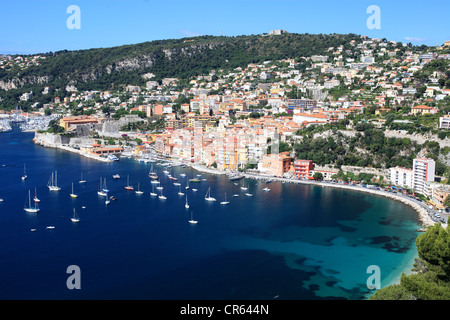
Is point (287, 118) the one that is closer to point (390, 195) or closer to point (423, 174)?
point (390, 195)

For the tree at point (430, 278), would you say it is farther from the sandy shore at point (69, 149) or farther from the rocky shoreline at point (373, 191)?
the sandy shore at point (69, 149)

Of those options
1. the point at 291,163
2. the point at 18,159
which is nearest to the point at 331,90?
the point at 291,163

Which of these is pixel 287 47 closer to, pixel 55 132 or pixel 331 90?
pixel 331 90

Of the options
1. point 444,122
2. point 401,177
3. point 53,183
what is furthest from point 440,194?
point 53,183

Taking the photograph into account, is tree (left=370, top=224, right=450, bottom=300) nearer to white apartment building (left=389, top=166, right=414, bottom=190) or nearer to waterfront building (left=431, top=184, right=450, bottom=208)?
waterfront building (left=431, top=184, right=450, bottom=208)

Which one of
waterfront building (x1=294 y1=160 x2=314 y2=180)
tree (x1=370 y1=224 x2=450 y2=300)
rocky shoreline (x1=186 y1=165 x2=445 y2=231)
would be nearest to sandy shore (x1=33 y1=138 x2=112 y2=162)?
rocky shoreline (x1=186 y1=165 x2=445 y2=231)

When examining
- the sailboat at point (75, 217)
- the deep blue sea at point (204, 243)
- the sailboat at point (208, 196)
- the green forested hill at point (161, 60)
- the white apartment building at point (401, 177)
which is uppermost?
the green forested hill at point (161, 60)

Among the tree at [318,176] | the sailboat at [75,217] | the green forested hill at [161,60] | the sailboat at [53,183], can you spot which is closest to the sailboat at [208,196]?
the sailboat at [75,217]
